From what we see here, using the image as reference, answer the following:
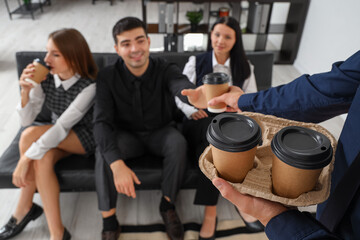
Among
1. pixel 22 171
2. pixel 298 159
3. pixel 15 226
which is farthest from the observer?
pixel 15 226

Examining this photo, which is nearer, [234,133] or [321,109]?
[234,133]

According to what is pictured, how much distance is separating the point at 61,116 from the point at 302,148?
145cm

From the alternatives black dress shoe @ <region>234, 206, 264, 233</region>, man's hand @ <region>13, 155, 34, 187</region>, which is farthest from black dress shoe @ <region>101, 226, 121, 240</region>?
black dress shoe @ <region>234, 206, 264, 233</region>

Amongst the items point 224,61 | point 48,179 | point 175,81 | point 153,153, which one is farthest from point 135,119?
point 224,61

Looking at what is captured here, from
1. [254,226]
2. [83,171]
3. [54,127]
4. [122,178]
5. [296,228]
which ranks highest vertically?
[296,228]

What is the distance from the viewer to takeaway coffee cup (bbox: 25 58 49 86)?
164 cm

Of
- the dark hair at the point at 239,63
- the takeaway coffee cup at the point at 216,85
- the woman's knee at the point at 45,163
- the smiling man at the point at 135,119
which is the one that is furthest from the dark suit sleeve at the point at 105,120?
the dark hair at the point at 239,63

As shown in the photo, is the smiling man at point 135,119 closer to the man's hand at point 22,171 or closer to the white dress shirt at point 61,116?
the white dress shirt at point 61,116

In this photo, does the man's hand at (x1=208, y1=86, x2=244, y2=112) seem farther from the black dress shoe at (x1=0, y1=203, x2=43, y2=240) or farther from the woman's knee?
the black dress shoe at (x1=0, y1=203, x2=43, y2=240)

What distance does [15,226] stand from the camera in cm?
174

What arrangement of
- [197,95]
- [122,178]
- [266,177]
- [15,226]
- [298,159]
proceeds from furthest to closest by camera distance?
[15,226]
[122,178]
[197,95]
[266,177]
[298,159]

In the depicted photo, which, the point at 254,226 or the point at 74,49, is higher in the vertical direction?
the point at 74,49

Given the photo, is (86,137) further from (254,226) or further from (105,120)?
(254,226)

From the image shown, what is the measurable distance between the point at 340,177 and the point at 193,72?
58.2 inches
